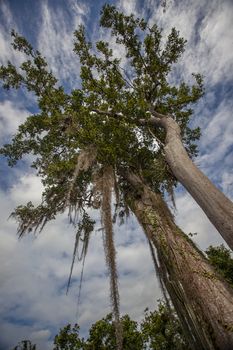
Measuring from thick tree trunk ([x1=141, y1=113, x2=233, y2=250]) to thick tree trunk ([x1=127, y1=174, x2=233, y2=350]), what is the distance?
919 mm

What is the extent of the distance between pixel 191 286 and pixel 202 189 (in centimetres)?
181

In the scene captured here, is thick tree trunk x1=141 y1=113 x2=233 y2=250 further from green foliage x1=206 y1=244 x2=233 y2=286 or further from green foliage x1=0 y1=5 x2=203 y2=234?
green foliage x1=206 y1=244 x2=233 y2=286

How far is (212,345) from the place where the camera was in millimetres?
3646

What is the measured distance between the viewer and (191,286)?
4.36m

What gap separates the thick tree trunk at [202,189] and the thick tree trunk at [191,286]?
3.02ft

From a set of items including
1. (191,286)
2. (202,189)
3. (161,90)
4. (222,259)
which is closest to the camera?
(191,286)

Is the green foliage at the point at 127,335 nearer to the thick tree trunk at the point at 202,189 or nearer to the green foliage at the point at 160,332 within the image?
the green foliage at the point at 160,332

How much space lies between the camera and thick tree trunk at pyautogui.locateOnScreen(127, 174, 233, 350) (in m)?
3.77

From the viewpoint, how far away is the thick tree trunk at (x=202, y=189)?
168 inches

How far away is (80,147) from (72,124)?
1188mm

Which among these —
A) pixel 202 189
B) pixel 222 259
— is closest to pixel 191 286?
pixel 202 189

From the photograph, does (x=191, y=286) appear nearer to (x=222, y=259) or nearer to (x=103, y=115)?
(x=103, y=115)

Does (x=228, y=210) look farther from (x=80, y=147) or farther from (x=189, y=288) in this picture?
(x=80, y=147)

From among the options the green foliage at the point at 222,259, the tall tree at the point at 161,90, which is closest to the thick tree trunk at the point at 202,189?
the tall tree at the point at 161,90
